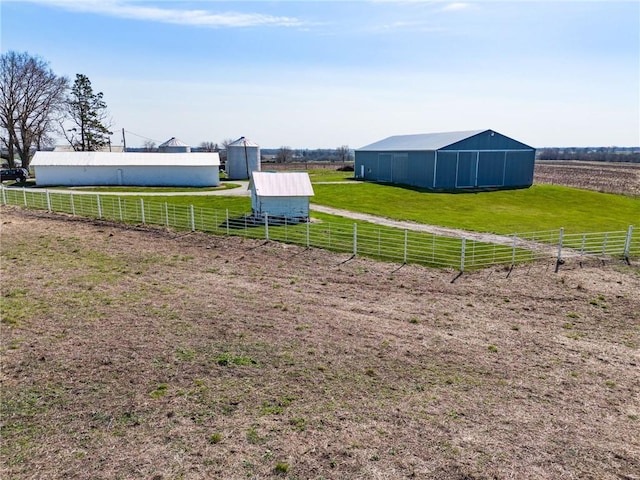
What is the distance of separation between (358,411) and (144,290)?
7779mm

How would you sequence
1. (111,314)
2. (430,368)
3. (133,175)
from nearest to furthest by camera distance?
(430,368) < (111,314) < (133,175)

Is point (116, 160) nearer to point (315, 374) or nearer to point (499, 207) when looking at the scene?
point (499, 207)

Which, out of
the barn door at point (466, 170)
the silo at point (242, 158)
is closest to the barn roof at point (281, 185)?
the barn door at point (466, 170)

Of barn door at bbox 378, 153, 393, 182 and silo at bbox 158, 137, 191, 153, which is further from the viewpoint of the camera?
silo at bbox 158, 137, 191, 153

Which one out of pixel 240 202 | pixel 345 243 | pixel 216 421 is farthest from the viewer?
pixel 240 202

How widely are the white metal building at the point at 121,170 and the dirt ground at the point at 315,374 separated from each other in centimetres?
2638

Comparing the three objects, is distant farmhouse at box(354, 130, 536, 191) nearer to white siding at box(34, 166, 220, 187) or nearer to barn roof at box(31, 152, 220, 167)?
barn roof at box(31, 152, 220, 167)

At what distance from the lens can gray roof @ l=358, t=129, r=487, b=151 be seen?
39375mm

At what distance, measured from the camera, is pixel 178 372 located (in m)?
8.00

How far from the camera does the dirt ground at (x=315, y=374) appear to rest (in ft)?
19.3

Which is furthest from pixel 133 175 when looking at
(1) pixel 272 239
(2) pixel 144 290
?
(2) pixel 144 290

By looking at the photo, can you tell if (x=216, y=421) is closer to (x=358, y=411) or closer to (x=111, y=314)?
(x=358, y=411)

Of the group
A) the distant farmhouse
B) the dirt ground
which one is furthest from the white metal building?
the dirt ground

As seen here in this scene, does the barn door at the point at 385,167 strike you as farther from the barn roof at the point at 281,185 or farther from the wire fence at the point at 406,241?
the barn roof at the point at 281,185
